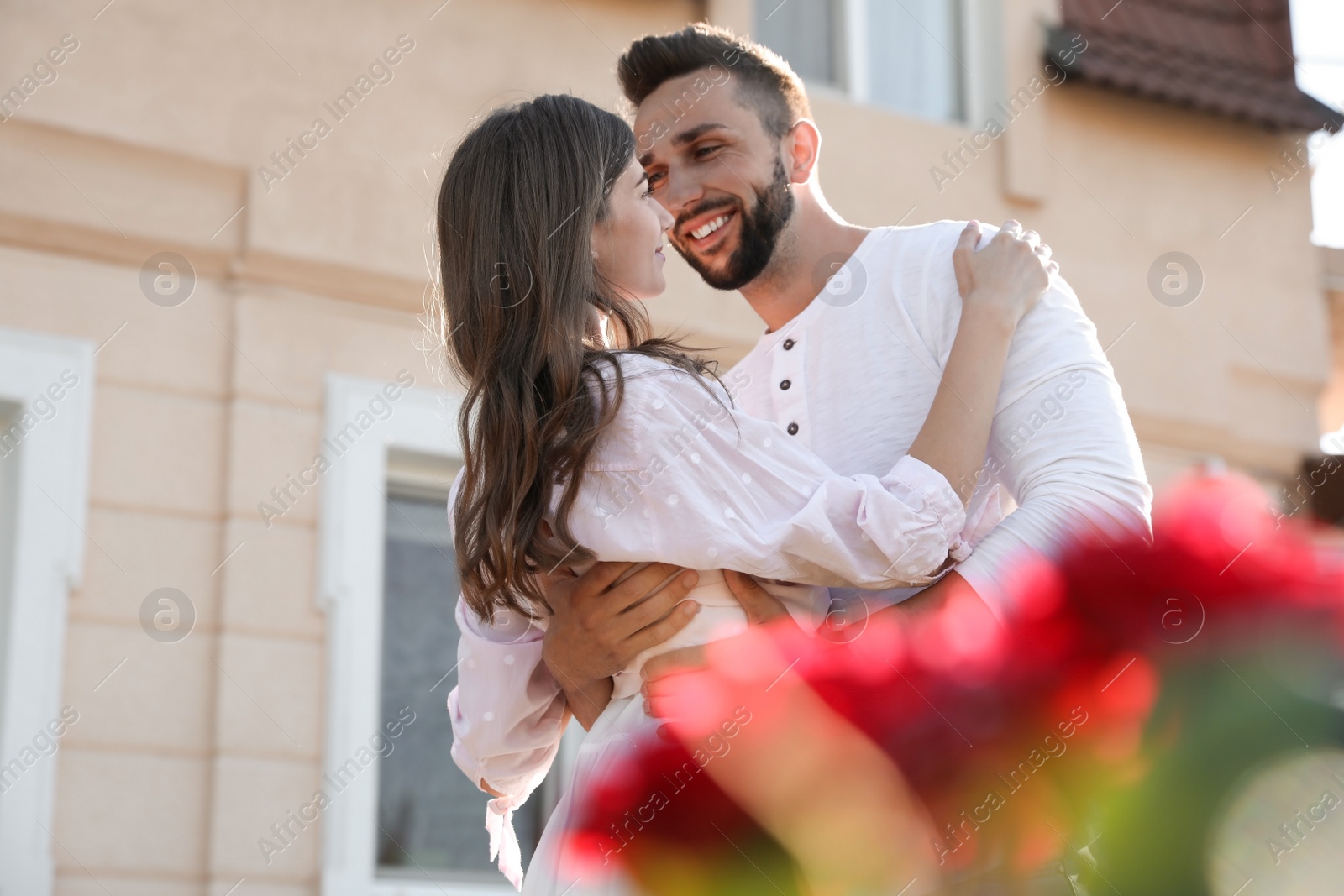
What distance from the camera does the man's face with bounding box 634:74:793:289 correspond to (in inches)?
136

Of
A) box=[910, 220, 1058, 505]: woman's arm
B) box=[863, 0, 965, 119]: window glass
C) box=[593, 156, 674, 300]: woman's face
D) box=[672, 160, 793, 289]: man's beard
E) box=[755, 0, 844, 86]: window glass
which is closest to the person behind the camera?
box=[910, 220, 1058, 505]: woman's arm

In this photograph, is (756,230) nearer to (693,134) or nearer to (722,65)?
(693,134)

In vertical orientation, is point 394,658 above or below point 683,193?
below

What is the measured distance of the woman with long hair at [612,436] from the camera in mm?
2230

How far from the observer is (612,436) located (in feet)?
7.55

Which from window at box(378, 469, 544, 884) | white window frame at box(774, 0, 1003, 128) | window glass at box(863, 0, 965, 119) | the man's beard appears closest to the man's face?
the man's beard

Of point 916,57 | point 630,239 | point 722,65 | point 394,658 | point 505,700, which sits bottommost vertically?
point 394,658

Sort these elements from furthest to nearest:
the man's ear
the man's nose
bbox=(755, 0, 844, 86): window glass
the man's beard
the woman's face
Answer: bbox=(755, 0, 844, 86): window glass
the man's ear
the man's nose
the man's beard
the woman's face

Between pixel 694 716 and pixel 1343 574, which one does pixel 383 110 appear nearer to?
pixel 694 716

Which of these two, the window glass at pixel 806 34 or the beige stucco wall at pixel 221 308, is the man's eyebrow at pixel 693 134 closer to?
the beige stucco wall at pixel 221 308

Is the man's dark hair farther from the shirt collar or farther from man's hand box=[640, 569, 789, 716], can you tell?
man's hand box=[640, 569, 789, 716]

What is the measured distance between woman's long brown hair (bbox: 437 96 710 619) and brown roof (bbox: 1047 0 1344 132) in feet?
18.7

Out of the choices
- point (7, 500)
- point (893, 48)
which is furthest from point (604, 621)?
point (893, 48)

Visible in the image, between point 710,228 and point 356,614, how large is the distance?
2.53 metres
